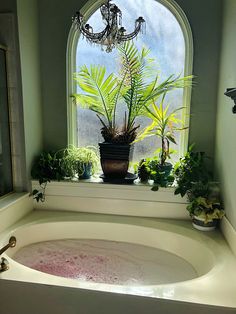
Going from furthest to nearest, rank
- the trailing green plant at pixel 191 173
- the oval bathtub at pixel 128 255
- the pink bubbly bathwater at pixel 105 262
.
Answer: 1. the trailing green plant at pixel 191 173
2. the pink bubbly bathwater at pixel 105 262
3. the oval bathtub at pixel 128 255

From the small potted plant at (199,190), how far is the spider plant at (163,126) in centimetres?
16

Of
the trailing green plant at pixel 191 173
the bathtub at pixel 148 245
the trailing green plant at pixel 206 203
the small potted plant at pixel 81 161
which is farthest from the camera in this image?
the small potted plant at pixel 81 161

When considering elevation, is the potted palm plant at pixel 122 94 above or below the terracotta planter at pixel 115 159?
above

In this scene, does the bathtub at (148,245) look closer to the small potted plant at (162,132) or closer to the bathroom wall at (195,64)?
the small potted plant at (162,132)

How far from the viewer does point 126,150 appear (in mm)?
1998

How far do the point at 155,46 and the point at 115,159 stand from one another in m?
0.96

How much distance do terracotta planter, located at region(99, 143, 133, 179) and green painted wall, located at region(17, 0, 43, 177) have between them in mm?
574

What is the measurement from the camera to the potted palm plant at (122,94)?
1994 millimetres

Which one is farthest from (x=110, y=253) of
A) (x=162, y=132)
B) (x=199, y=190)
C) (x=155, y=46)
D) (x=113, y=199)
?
(x=155, y=46)

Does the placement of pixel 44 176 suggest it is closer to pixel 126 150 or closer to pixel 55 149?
pixel 55 149


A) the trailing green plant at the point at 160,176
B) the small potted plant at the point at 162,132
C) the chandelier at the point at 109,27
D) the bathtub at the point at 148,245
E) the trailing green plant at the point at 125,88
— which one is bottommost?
the bathtub at the point at 148,245

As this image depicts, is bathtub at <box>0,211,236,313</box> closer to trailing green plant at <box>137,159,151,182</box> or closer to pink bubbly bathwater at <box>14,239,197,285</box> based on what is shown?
pink bubbly bathwater at <box>14,239,197,285</box>

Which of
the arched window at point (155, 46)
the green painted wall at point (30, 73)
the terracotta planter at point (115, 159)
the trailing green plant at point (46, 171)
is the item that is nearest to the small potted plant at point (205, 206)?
the arched window at point (155, 46)

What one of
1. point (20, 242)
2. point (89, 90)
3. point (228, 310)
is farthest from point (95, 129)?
point (228, 310)
